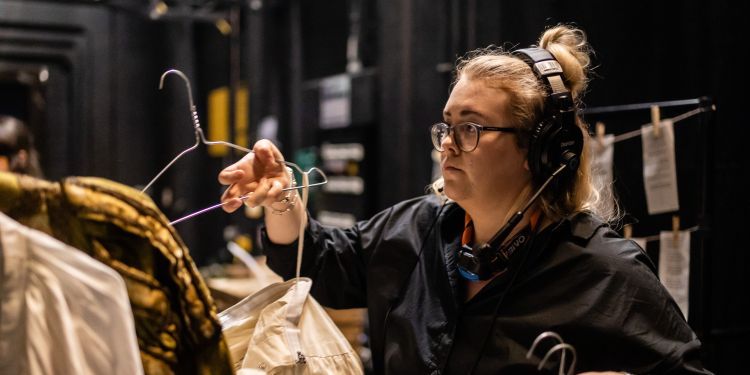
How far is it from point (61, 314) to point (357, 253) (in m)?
0.83

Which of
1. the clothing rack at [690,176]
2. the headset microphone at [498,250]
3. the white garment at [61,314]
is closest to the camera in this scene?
the white garment at [61,314]

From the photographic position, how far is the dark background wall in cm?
187

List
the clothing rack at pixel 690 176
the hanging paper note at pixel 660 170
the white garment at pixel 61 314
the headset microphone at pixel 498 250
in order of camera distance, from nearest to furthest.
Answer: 1. the white garment at pixel 61 314
2. the headset microphone at pixel 498 250
3. the clothing rack at pixel 690 176
4. the hanging paper note at pixel 660 170

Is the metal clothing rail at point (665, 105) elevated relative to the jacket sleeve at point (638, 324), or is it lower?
elevated

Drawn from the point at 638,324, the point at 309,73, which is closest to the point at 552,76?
the point at 638,324

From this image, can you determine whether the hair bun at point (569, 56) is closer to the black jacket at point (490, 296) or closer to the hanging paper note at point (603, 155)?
the black jacket at point (490, 296)

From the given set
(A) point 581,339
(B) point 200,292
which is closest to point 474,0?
(A) point 581,339

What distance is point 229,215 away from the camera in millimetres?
4211

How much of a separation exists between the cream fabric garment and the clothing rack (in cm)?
88

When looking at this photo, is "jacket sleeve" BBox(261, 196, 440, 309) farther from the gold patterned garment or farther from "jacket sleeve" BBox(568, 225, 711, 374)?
the gold patterned garment

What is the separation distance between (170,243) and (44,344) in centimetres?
16

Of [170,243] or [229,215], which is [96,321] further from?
[229,215]

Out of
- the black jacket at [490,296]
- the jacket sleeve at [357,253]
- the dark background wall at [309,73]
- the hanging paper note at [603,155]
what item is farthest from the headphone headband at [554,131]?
the dark background wall at [309,73]

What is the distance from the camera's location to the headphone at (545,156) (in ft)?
4.34
